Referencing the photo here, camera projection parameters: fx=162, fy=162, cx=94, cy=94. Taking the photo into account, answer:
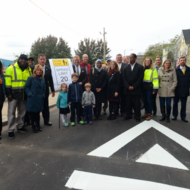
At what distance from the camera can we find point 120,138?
165 inches

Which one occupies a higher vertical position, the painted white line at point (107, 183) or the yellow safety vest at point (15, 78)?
the yellow safety vest at point (15, 78)

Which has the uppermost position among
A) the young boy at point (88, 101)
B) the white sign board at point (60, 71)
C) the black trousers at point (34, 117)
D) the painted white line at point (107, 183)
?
the white sign board at point (60, 71)

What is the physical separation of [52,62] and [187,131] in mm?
4764

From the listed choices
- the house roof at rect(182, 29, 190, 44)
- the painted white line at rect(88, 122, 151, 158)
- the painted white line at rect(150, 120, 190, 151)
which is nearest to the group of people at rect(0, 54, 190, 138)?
Result: the painted white line at rect(150, 120, 190, 151)

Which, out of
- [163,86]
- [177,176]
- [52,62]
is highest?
[52,62]

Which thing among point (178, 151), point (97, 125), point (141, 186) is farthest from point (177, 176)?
point (97, 125)

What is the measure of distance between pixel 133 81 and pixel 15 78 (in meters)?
3.60

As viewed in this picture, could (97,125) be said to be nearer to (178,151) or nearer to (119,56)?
(178,151)

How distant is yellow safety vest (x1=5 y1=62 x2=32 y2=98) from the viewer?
4.33 metres

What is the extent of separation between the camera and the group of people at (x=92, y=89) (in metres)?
4.53

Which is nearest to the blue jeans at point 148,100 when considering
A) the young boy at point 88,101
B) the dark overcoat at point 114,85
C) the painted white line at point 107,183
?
the dark overcoat at point 114,85

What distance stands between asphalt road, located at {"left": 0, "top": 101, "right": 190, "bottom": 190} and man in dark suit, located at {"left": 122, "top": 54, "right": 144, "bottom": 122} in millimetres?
914

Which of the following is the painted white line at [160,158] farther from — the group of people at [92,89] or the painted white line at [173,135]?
Result: the group of people at [92,89]

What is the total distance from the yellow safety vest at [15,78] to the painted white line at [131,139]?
2.74m
